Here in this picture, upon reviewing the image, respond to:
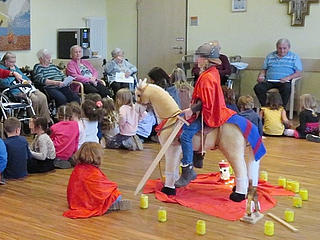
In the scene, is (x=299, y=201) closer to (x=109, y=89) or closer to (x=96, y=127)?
(x=96, y=127)

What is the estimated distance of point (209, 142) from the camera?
4070mm

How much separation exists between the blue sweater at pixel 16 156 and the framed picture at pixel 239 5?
5.62 m

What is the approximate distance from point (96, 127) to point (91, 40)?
16.3 feet

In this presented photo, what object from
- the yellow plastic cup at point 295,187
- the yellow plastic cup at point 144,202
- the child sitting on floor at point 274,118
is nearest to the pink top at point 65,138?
the yellow plastic cup at point 144,202

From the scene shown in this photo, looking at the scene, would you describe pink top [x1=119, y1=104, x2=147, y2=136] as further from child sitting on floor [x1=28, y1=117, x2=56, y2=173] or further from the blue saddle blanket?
the blue saddle blanket

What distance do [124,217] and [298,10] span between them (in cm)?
605

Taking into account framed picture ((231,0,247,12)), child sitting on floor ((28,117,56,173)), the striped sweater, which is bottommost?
child sitting on floor ((28,117,56,173))

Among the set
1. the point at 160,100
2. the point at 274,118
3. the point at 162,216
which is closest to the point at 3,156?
the point at 160,100

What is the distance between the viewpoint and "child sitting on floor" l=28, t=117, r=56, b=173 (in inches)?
193

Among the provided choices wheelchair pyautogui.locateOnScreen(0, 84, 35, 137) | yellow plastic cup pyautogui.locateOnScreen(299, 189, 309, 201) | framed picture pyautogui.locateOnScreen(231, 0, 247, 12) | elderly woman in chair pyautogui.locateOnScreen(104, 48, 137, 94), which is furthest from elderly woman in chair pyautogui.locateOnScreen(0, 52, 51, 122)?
framed picture pyautogui.locateOnScreen(231, 0, 247, 12)

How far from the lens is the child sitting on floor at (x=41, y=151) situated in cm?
490

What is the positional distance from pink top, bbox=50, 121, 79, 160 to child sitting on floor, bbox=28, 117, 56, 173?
173 mm

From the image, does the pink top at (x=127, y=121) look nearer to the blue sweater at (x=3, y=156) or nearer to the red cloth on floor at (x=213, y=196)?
the red cloth on floor at (x=213, y=196)

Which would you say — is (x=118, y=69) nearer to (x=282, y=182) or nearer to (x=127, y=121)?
(x=127, y=121)
